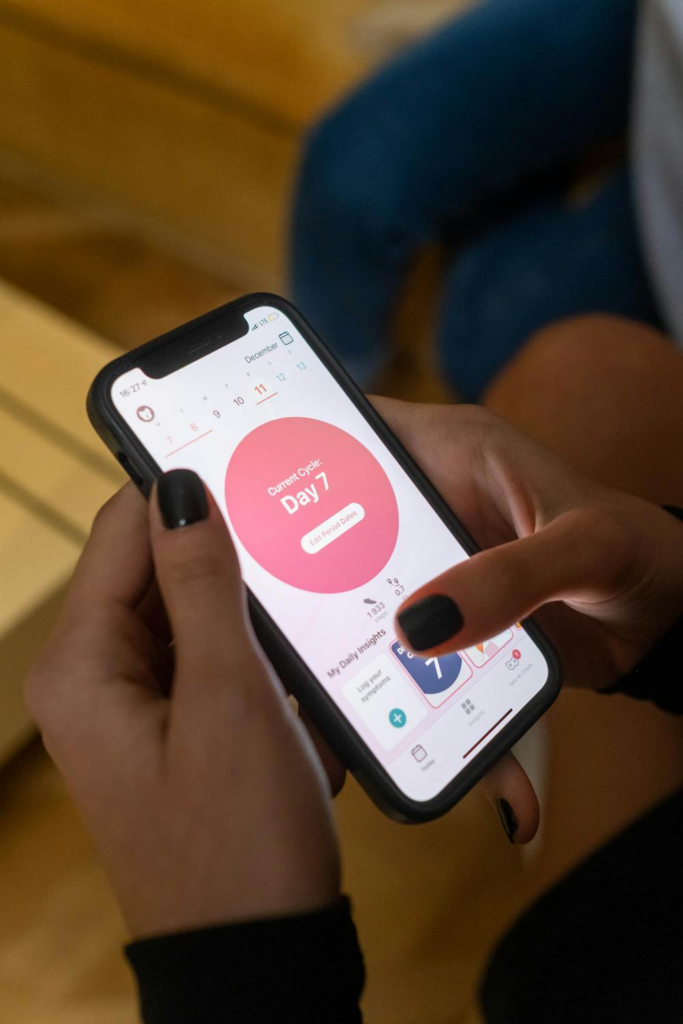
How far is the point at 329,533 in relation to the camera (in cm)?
42

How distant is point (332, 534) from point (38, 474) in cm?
27

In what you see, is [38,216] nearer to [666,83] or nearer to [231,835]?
[666,83]

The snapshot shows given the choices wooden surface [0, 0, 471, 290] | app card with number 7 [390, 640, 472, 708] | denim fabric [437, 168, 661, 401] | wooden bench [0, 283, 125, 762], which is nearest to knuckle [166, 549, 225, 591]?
app card with number 7 [390, 640, 472, 708]

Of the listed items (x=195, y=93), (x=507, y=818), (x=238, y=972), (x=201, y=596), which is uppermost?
(x=195, y=93)

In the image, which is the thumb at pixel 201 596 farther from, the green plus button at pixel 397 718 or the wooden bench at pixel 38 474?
the wooden bench at pixel 38 474

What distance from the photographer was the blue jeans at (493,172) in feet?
2.22

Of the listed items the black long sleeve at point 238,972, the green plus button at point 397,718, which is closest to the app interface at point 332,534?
the green plus button at point 397,718

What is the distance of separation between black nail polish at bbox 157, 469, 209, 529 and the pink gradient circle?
0.04 metres

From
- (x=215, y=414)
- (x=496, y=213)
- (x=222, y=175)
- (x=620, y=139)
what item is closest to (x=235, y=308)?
(x=215, y=414)

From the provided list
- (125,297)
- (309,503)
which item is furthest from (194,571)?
(125,297)

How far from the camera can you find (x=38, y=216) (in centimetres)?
108

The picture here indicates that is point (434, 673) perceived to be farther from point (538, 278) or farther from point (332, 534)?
point (538, 278)

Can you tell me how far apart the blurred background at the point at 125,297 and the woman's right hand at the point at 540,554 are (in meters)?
0.13

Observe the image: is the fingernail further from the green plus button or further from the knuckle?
the knuckle
